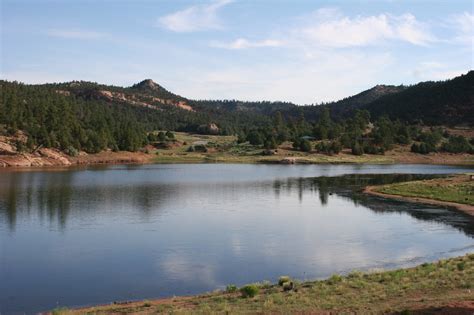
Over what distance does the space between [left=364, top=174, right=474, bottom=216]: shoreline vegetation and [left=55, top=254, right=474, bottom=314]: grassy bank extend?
124 feet

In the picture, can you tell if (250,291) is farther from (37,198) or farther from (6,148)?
(6,148)

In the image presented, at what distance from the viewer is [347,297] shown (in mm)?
25047

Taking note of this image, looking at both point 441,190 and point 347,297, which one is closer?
point 347,297

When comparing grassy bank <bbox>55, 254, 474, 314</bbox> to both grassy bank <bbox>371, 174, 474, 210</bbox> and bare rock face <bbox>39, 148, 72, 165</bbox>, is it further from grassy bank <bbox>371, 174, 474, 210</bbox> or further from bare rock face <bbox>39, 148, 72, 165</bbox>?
bare rock face <bbox>39, 148, 72, 165</bbox>

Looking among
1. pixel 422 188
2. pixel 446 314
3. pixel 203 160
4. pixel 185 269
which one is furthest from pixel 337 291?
pixel 203 160

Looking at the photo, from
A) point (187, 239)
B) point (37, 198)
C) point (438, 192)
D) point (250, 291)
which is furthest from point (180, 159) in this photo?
point (250, 291)

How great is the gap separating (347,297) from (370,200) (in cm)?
5301

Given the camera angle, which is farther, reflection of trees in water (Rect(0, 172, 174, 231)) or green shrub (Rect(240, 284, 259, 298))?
reflection of trees in water (Rect(0, 172, 174, 231))

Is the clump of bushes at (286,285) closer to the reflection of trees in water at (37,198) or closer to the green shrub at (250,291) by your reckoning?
the green shrub at (250,291)

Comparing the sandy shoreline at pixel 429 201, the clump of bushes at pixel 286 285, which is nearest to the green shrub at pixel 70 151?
the sandy shoreline at pixel 429 201

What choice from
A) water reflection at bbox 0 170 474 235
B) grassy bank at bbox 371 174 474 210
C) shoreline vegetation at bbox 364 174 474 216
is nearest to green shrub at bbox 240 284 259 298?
water reflection at bbox 0 170 474 235

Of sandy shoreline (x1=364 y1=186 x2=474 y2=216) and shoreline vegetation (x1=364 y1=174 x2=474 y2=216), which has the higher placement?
shoreline vegetation (x1=364 y1=174 x2=474 y2=216)

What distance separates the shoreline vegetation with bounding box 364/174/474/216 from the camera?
70062mm

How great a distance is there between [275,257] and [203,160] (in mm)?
151211
